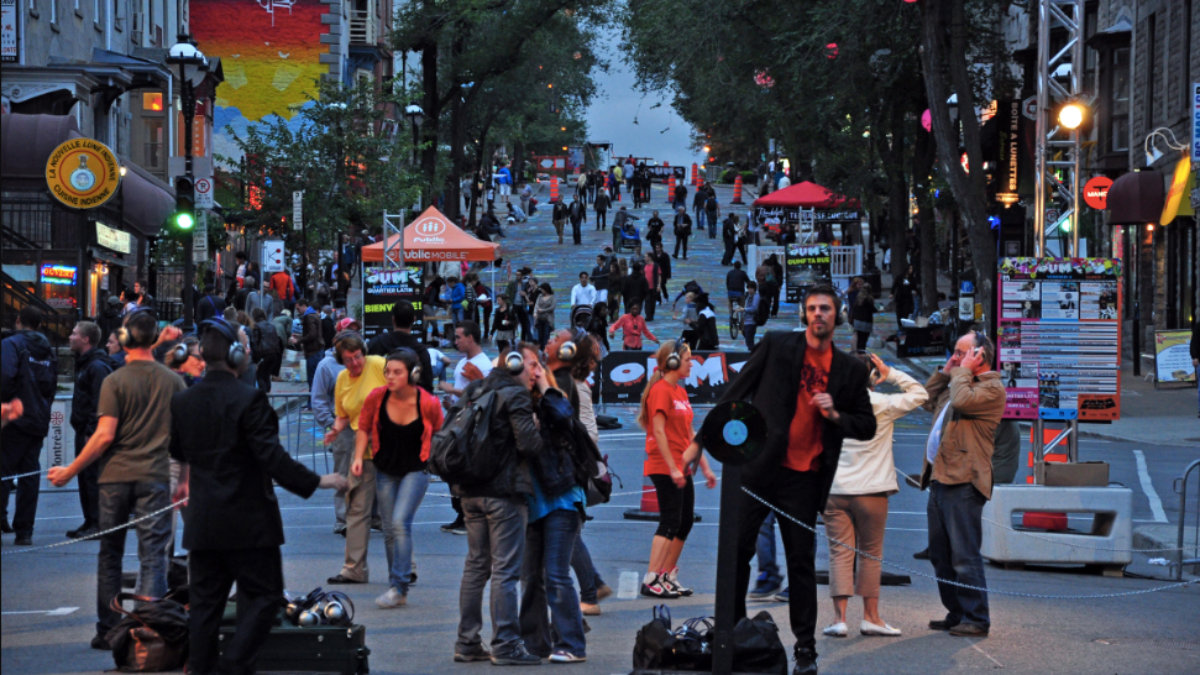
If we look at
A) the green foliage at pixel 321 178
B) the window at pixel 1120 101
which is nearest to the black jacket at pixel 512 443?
the window at pixel 1120 101

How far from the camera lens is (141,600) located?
25.1 feet

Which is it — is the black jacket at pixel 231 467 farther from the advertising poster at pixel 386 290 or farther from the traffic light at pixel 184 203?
the advertising poster at pixel 386 290

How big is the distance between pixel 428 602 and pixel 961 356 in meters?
3.72

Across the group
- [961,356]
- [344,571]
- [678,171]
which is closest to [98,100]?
[344,571]

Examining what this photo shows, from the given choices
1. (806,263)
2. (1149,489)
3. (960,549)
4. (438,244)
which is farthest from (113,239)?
(960,549)

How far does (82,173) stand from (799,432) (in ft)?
72.9

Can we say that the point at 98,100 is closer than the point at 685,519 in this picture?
No

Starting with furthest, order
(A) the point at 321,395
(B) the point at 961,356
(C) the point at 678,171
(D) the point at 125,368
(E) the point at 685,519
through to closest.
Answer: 1. (C) the point at 678,171
2. (A) the point at 321,395
3. (E) the point at 685,519
4. (B) the point at 961,356
5. (D) the point at 125,368

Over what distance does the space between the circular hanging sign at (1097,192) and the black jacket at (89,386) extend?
25.8 m

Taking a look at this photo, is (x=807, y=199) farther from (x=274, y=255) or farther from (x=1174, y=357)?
(x=1174, y=357)

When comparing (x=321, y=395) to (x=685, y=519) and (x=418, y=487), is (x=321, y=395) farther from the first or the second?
(x=685, y=519)

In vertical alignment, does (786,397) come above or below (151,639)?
above

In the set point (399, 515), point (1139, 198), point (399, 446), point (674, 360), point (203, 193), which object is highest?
point (1139, 198)

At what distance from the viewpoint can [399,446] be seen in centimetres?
964
